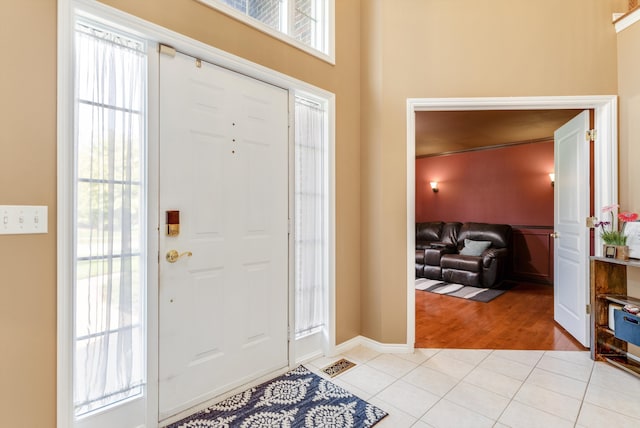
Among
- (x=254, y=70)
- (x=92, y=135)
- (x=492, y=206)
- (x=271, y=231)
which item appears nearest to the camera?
(x=92, y=135)

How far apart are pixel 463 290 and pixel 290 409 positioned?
3.85m

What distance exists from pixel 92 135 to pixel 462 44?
2890mm

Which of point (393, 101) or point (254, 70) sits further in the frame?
point (393, 101)

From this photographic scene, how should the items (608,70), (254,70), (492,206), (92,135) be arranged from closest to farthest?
(92,135) → (254,70) → (608,70) → (492,206)

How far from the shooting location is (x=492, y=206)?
6105 mm

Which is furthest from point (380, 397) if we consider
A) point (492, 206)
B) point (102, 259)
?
point (492, 206)

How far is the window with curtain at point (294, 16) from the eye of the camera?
2152mm

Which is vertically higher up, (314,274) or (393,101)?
(393,101)

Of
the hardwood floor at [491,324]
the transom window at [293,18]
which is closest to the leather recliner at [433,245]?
the hardwood floor at [491,324]

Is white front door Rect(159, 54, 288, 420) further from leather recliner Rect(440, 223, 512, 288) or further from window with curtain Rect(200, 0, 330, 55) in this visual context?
leather recliner Rect(440, 223, 512, 288)

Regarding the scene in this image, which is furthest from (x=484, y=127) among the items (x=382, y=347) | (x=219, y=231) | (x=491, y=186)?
(x=219, y=231)

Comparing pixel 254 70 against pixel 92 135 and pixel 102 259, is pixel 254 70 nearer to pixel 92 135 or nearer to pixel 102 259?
pixel 92 135

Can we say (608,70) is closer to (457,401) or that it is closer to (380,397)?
(457,401)

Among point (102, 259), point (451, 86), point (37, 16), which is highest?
point (451, 86)
